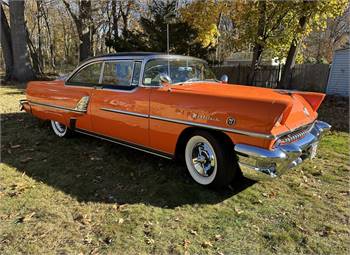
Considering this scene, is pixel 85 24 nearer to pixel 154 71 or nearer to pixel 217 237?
pixel 154 71

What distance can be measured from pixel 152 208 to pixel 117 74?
2.36 metres

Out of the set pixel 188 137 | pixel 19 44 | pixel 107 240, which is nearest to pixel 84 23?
pixel 19 44

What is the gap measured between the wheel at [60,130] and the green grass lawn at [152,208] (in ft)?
2.51

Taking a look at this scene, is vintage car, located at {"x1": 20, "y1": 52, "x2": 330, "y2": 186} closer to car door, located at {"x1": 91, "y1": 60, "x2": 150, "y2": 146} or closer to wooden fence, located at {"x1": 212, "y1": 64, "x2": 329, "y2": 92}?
car door, located at {"x1": 91, "y1": 60, "x2": 150, "y2": 146}

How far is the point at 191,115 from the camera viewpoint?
416cm

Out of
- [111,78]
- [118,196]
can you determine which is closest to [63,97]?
[111,78]

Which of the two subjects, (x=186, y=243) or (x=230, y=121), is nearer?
(x=186, y=243)

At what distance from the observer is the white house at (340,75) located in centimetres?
1500

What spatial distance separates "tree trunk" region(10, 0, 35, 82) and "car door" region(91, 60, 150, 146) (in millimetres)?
13553

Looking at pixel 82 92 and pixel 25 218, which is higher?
pixel 82 92

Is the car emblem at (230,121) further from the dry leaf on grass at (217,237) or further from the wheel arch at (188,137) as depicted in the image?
the dry leaf on grass at (217,237)

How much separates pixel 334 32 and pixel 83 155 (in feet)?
173

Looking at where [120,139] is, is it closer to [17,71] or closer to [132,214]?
[132,214]

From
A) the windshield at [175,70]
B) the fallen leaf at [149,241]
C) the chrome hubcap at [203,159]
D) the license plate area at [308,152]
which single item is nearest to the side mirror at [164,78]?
the windshield at [175,70]
